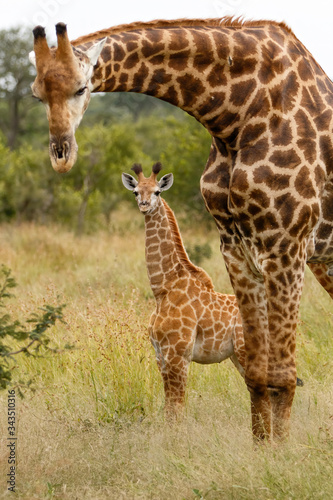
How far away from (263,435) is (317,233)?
1.37 m

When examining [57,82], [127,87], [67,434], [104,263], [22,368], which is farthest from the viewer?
[104,263]

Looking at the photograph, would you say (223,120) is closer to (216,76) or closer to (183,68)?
(216,76)

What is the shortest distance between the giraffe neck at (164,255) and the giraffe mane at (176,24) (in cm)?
225

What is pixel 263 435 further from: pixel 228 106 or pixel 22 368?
pixel 22 368

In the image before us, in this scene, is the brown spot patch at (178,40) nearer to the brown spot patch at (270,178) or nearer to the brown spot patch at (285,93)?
the brown spot patch at (285,93)

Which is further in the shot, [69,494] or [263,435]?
[263,435]

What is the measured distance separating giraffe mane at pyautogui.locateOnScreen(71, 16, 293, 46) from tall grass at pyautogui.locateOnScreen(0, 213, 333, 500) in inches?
92.6

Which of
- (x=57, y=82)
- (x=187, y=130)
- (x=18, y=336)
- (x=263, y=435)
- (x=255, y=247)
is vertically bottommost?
(x=263, y=435)

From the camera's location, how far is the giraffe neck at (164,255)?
5879mm

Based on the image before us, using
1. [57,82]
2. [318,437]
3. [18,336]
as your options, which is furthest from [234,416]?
[57,82]

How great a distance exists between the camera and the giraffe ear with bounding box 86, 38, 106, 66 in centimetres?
349

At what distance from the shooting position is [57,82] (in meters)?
3.28

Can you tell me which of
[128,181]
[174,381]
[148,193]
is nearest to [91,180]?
[128,181]

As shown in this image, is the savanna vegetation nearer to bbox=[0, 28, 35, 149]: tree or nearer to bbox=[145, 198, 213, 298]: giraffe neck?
bbox=[145, 198, 213, 298]: giraffe neck
